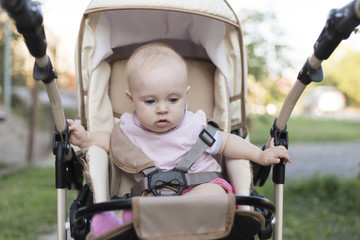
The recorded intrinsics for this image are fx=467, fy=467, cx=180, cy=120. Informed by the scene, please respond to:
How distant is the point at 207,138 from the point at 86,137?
0.66m

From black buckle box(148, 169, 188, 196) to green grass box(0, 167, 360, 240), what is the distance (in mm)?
2118

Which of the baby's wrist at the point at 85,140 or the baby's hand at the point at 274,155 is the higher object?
the baby's wrist at the point at 85,140

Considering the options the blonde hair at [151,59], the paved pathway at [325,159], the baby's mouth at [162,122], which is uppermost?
the blonde hair at [151,59]

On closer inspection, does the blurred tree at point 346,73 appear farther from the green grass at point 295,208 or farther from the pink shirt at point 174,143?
the pink shirt at point 174,143

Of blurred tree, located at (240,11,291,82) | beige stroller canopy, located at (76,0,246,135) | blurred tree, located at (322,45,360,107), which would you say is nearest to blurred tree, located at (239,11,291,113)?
blurred tree, located at (240,11,291,82)

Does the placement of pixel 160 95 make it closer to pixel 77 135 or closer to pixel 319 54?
pixel 77 135

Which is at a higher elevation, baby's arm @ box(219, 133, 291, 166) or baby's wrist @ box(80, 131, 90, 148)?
baby's wrist @ box(80, 131, 90, 148)

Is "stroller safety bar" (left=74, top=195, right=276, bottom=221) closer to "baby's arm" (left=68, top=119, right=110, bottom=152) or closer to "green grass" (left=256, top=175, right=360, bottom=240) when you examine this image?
"baby's arm" (left=68, top=119, right=110, bottom=152)

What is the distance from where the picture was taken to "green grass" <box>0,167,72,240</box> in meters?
4.39

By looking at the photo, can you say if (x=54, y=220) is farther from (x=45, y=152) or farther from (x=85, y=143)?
(x=45, y=152)

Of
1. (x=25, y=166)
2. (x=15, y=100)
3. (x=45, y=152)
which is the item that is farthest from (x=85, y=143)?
(x=15, y=100)

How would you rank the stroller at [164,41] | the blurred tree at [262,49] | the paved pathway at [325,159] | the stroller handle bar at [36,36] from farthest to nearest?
the paved pathway at [325,159]
the blurred tree at [262,49]
the stroller at [164,41]
the stroller handle bar at [36,36]

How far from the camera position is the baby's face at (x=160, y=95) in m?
2.30

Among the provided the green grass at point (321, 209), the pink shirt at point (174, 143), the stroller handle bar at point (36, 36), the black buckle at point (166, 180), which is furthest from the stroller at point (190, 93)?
the green grass at point (321, 209)
